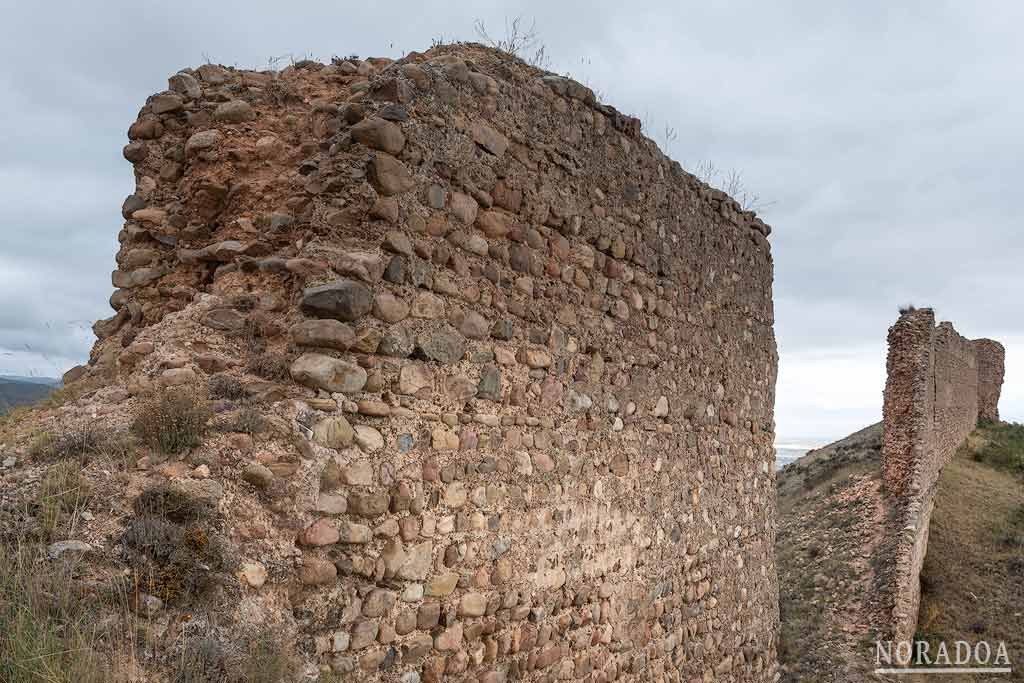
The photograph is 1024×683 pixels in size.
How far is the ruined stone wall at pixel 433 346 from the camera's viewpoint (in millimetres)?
2900

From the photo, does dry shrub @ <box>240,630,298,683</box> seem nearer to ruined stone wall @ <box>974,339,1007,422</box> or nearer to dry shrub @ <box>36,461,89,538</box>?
dry shrub @ <box>36,461,89,538</box>

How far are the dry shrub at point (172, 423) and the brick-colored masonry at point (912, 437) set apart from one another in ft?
39.9

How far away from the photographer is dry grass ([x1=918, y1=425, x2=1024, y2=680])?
12.8 metres

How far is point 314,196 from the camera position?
327cm

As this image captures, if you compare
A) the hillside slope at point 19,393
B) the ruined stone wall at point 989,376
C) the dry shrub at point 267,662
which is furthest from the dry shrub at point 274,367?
the ruined stone wall at point 989,376

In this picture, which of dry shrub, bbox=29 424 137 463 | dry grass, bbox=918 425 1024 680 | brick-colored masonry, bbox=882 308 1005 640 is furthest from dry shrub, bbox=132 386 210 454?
dry grass, bbox=918 425 1024 680

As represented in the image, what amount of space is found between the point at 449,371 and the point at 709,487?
2.85 metres

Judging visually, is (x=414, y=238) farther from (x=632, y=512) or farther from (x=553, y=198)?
(x=632, y=512)

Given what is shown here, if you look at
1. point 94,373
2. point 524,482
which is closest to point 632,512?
point 524,482

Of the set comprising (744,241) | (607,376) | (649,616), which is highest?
(744,241)

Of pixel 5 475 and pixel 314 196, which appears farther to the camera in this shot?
pixel 314 196

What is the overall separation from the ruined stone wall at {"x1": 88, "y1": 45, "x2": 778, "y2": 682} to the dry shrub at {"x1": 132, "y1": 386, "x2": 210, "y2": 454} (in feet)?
0.44

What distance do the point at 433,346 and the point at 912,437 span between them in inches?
540

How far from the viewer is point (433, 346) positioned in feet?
10.8
